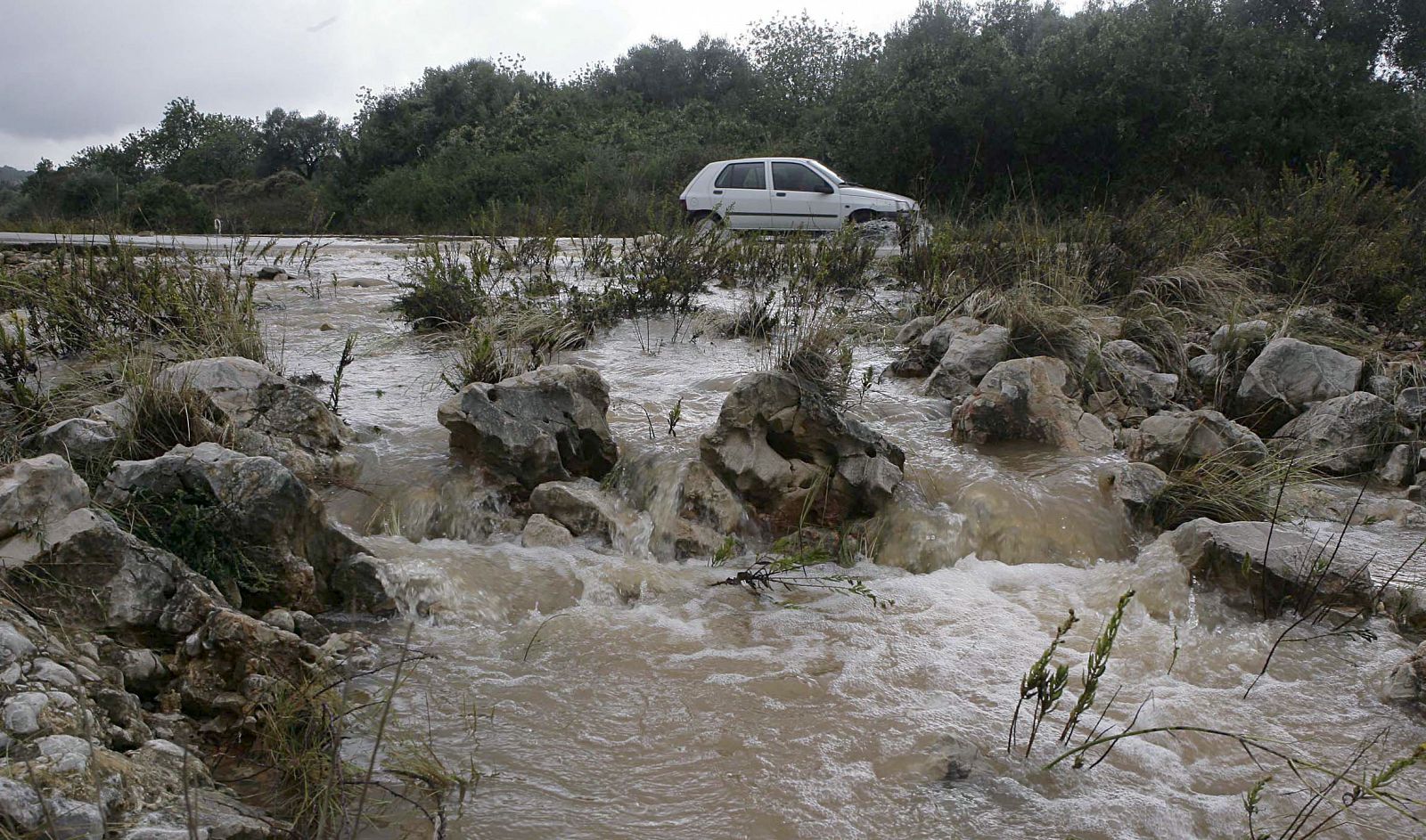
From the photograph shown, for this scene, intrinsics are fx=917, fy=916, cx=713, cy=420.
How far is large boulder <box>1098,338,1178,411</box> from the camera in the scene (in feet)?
21.1

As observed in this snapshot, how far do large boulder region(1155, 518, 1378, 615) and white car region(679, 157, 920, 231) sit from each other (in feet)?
29.6

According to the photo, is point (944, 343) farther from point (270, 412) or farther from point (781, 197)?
point (781, 197)

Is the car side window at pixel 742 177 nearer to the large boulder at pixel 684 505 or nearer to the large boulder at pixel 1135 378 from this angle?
the large boulder at pixel 1135 378

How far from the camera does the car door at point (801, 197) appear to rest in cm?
1288

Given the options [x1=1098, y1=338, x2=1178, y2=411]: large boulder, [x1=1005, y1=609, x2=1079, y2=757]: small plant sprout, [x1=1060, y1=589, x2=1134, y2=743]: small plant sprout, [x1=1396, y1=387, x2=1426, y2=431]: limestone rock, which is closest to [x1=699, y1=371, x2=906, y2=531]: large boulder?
[x1=1005, y1=609, x2=1079, y2=757]: small plant sprout

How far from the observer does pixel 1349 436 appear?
5.82 meters

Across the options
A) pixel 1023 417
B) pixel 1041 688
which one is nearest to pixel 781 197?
pixel 1023 417

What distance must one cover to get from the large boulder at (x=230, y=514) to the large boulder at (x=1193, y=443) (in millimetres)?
4515

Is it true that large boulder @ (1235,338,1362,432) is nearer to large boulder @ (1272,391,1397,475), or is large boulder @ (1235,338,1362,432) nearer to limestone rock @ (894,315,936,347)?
large boulder @ (1272,391,1397,475)

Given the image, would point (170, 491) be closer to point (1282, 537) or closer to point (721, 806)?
point (721, 806)

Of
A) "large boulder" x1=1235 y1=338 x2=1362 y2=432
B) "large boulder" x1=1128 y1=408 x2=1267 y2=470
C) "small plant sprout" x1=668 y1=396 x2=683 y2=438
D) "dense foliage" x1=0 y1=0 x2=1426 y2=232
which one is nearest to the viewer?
"large boulder" x1=1128 y1=408 x2=1267 y2=470

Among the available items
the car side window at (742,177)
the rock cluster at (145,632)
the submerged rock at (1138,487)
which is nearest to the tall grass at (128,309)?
the rock cluster at (145,632)

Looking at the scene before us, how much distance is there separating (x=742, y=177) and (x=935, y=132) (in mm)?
4980

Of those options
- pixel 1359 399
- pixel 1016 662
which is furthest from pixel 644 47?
pixel 1016 662
